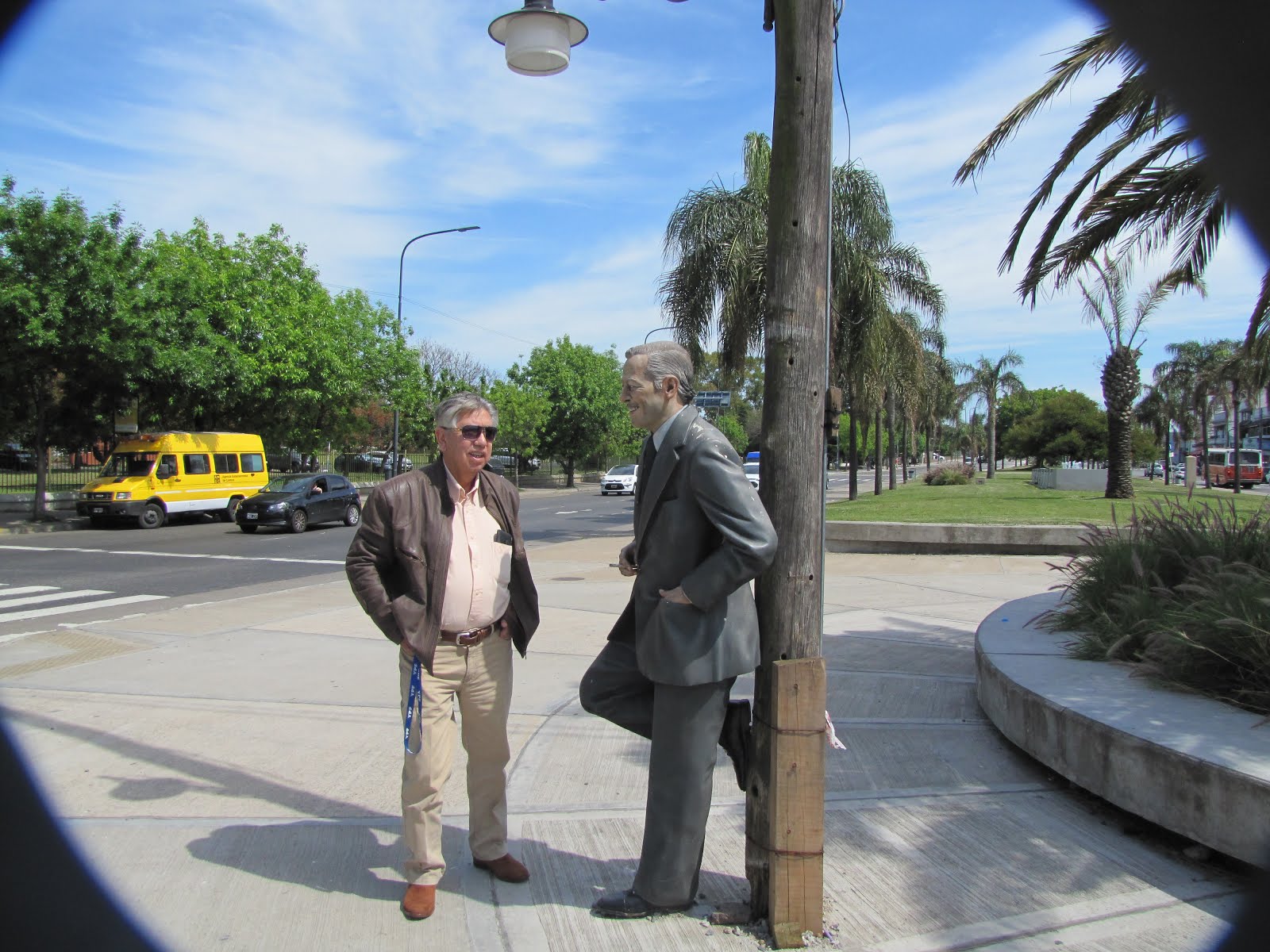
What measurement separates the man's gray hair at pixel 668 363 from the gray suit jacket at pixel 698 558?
10cm

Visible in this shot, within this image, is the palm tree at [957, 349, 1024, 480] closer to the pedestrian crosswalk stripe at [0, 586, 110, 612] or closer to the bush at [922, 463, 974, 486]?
the bush at [922, 463, 974, 486]

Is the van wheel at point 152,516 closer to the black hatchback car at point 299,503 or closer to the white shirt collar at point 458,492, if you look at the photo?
the black hatchback car at point 299,503

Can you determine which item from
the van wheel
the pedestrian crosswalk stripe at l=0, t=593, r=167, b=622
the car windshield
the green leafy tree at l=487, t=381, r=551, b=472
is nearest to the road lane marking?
the pedestrian crosswalk stripe at l=0, t=593, r=167, b=622

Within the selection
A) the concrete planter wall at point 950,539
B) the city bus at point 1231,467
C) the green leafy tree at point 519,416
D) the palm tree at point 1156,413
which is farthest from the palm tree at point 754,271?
the palm tree at point 1156,413

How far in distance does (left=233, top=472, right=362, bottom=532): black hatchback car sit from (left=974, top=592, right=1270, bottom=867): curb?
1849 cm

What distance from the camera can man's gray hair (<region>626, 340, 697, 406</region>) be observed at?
3.01 metres

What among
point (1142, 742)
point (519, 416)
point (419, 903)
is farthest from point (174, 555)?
point (519, 416)

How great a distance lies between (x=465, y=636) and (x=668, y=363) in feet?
4.05

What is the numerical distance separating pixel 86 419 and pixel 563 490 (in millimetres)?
26731

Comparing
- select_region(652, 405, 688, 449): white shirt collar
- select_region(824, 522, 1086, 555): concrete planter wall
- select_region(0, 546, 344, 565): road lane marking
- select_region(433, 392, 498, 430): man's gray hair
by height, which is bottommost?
select_region(0, 546, 344, 565): road lane marking

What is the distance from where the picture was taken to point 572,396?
159 ft

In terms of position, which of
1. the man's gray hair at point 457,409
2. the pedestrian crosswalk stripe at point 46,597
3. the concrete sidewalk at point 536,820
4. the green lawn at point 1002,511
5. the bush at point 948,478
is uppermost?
the man's gray hair at point 457,409

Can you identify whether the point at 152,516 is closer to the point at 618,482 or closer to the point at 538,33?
the point at 538,33

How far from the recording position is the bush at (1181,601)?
13.5ft
